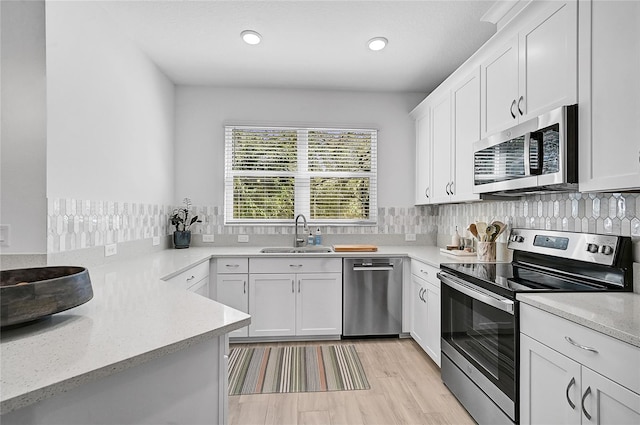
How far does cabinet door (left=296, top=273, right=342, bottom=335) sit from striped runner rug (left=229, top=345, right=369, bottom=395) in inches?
7.1

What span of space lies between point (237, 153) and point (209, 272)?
1372 millimetres

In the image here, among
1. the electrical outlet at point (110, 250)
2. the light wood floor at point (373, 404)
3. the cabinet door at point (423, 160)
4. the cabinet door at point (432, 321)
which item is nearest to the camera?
the light wood floor at point (373, 404)

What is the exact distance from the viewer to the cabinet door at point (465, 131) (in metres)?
2.47

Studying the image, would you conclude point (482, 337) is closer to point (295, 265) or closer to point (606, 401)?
point (606, 401)

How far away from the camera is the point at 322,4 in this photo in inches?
88.3

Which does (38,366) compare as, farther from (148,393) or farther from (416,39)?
(416,39)

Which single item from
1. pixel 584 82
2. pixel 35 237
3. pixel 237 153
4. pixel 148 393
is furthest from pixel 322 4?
pixel 148 393

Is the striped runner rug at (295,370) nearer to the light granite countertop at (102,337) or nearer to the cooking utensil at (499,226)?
the light granite countertop at (102,337)

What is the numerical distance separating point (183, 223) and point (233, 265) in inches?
34.1

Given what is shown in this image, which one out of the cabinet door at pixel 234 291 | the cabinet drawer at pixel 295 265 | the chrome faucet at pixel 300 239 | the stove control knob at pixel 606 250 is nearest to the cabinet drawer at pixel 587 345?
the stove control knob at pixel 606 250

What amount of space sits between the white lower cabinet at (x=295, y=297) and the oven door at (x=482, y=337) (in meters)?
1.13

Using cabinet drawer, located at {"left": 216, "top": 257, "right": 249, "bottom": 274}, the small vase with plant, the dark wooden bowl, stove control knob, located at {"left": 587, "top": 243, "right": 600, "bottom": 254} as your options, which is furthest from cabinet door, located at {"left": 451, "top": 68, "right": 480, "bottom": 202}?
the small vase with plant

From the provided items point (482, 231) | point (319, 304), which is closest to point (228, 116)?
point (319, 304)

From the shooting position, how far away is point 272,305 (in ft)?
10.4
